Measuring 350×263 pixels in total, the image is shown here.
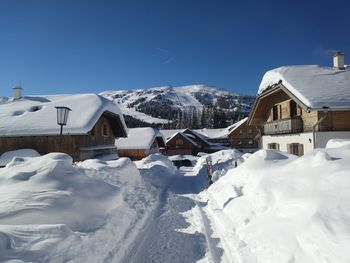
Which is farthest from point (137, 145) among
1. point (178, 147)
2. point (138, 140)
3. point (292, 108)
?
point (178, 147)

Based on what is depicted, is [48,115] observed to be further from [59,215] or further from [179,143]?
[179,143]

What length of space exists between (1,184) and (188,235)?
462 centimetres

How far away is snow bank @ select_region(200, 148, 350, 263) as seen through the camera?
4.47 m

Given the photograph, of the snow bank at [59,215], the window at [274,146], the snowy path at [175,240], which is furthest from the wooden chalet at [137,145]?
the snow bank at [59,215]

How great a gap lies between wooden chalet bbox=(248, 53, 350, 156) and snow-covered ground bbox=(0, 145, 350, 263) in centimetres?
889

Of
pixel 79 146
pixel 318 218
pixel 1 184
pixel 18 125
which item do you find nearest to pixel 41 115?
pixel 18 125

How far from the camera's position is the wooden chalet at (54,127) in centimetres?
1895

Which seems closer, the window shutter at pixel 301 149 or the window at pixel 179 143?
the window shutter at pixel 301 149

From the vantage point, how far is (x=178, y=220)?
8977 millimetres

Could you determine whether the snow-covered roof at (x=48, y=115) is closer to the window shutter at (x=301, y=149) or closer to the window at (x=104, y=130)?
the window at (x=104, y=130)

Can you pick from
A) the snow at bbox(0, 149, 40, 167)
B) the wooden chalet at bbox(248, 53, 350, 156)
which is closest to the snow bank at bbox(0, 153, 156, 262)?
the snow at bbox(0, 149, 40, 167)

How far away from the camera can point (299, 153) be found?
19.9m

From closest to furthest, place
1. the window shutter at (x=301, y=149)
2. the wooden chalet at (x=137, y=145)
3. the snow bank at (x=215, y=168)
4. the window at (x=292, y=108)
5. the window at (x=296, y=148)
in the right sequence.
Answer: the snow bank at (x=215, y=168) → the window shutter at (x=301, y=149) → the window at (x=296, y=148) → the window at (x=292, y=108) → the wooden chalet at (x=137, y=145)

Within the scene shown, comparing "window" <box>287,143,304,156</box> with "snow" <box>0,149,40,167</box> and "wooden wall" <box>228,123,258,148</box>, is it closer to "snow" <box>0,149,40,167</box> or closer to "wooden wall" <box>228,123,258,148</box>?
"snow" <box>0,149,40,167</box>
